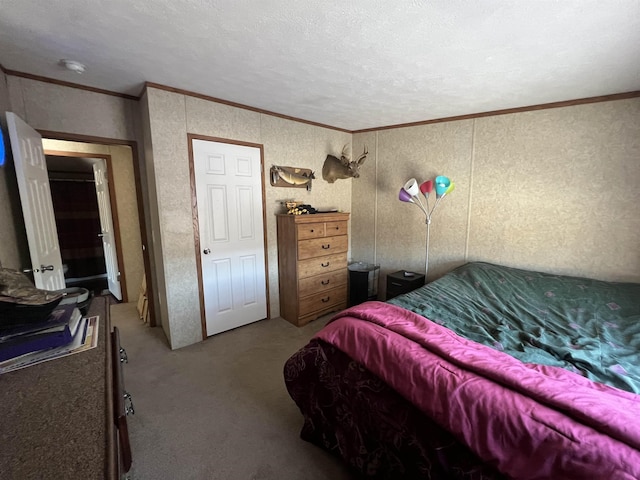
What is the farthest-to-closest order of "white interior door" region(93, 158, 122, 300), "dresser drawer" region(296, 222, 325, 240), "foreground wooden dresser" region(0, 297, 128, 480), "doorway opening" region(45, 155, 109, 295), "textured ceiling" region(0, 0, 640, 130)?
1. "doorway opening" region(45, 155, 109, 295)
2. "white interior door" region(93, 158, 122, 300)
3. "dresser drawer" region(296, 222, 325, 240)
4. "textured ceiling" region(0, 0, 640, 130)
5. "foreground wooden dresser" region(0, 297, 128, 480)

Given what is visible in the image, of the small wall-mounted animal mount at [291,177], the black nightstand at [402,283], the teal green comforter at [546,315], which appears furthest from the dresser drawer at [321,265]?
the teal green comforter at [546,315]

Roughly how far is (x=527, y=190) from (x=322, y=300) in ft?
8.18

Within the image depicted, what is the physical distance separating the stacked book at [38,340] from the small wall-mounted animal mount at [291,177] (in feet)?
7.93

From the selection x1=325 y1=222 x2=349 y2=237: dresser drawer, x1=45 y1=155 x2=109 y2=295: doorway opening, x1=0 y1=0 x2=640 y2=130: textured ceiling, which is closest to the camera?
x1=0 y1=0 x2=640 y2=130: textured ceiling

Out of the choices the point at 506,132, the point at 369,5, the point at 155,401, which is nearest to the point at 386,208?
the point at 506,132

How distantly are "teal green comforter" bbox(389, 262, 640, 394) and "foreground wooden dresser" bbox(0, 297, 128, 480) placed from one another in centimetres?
166

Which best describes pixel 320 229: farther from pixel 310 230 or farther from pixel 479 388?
pixel 479 388

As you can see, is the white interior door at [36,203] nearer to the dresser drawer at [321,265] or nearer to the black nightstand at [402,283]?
the dresser drawer at [321,265]

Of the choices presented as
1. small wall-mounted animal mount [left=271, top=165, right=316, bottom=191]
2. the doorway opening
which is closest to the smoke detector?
small wall-mounted animal mount [left=271, top=165, right=316, bottom=191]

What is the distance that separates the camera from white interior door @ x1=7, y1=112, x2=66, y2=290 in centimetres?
180

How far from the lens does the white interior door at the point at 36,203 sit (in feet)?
5.91

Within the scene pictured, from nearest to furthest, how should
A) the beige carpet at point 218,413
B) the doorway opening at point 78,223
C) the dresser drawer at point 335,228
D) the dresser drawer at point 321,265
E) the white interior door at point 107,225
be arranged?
1. the beige carpet at point 218,413
2. the dresser drawer at point 321,265
3. the dresser drawer at point 335,228
4. the white interior door at point 107,225
5. the doorway opening at point 78,223

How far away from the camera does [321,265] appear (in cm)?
336

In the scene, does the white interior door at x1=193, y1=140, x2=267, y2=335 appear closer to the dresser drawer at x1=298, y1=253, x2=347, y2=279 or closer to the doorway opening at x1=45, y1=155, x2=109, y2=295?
the dresser drawer at x1=298, y1=253, x2=347, y2=279
